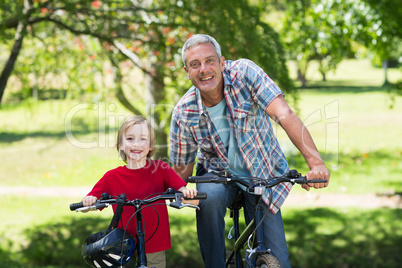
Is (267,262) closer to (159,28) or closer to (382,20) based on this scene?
(159,28)

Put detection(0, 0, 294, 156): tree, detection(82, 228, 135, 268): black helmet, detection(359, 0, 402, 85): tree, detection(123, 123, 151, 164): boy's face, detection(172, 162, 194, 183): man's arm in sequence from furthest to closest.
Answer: detection(359, 0, 402, 85): tree, detection(0, 0, 294, 156): tree, detection(172, 162, 194, 183): man's arm, detection(123, 123, 151, 164): boy's face, detection(82, 228, 135, 268): black helmet

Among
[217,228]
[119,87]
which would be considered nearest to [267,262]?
[217,228]

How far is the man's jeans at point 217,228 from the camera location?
3102 millimetres

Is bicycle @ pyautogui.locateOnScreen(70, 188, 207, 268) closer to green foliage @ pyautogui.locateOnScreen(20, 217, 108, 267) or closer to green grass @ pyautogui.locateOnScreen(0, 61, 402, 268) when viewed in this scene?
green grass @ pyautogui.locateOnScreen(0, 61, 402, 268)

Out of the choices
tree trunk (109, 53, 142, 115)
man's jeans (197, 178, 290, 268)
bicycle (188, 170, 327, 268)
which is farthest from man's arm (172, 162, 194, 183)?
tree trunk (109, 53, 142, 115)

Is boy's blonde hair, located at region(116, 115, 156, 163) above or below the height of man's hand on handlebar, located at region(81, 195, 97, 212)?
above

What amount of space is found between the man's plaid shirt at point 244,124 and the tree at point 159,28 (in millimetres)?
Result: 1592

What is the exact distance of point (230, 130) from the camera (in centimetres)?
328

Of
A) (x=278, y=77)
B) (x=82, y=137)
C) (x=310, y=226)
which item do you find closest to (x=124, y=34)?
(x=278, y=77)

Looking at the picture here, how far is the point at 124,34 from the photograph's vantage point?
19.8 ft

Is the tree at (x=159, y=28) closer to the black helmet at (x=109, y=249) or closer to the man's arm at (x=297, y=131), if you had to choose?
the man's arm at (x=297, y=131)

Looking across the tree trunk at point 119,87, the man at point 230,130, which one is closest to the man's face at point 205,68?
the man at point 230,130

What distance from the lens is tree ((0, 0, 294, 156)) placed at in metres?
5.04

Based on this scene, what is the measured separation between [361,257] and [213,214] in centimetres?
457
